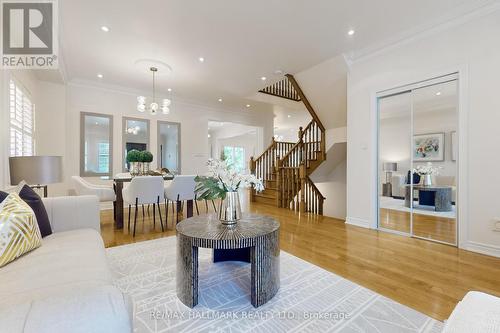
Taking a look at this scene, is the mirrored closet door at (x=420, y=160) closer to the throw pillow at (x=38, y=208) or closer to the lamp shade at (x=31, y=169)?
the throw pillow at (x=38, y=208)

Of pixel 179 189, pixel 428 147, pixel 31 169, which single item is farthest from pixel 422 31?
pixel 31 169

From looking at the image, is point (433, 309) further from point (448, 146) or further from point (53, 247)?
point (53, 247)

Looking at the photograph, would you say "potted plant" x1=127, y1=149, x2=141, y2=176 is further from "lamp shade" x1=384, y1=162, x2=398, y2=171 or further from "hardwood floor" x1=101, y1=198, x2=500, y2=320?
"lamp shade" x1=384, y1=162, x2=398, y2=171

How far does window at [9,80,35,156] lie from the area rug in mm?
2601

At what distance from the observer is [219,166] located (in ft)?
6.45

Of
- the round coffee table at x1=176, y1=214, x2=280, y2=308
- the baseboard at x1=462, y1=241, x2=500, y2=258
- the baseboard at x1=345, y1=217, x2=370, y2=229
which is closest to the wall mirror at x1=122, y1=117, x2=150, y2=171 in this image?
the round coffee table at x1=176, y1=214, x2=280, y2=308

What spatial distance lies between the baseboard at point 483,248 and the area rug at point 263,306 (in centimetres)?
190

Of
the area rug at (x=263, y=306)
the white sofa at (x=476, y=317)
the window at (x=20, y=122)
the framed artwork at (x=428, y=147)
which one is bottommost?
the area rug at (x=263, y=306)

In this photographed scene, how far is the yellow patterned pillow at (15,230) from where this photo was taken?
132 cm

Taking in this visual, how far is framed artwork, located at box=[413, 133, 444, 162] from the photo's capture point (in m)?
3.19

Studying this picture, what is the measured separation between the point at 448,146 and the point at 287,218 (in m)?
2.73

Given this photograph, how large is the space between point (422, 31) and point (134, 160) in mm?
4874

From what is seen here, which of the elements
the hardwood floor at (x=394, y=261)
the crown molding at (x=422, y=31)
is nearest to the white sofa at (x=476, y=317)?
the hardwood floor at (x=394, y=261)

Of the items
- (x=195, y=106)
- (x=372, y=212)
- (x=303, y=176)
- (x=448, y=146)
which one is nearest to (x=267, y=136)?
(x=195, y=106)
